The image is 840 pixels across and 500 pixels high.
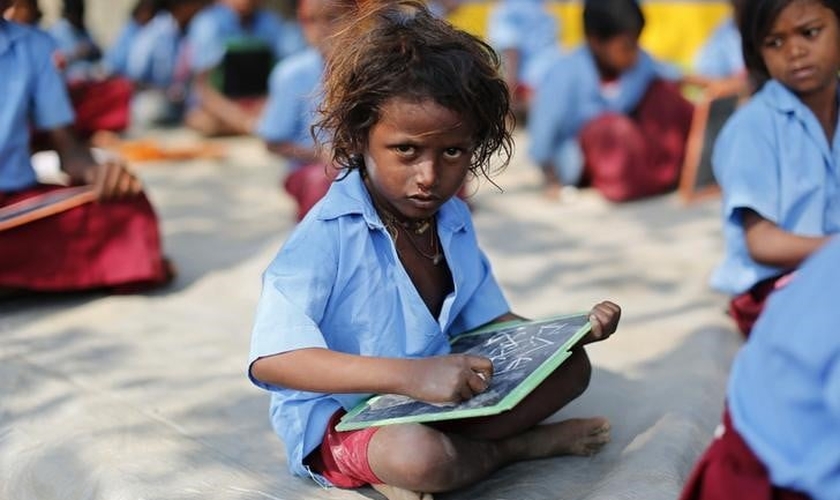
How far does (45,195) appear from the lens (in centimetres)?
389

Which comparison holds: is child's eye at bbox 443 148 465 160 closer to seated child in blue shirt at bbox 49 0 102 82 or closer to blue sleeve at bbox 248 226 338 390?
blue sleeve at bbox 248 226 338 390

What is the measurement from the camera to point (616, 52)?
5395mm

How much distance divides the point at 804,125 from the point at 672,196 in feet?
7.34

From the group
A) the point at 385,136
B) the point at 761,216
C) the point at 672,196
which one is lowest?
the point at 672,196

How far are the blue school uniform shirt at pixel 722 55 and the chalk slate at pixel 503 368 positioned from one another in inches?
186

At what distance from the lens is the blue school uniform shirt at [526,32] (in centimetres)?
755

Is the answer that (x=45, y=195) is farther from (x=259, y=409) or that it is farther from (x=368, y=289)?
(x=368, y=289)

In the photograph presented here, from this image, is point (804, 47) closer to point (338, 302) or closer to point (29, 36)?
point (338, 302)

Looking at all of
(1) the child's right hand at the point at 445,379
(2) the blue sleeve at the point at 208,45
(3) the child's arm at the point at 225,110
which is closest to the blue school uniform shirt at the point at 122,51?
(2) the blue sleeve at the point at 208,45

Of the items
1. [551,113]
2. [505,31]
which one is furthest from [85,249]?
[505,31]

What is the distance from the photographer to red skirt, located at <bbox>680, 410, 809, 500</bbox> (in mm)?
1673

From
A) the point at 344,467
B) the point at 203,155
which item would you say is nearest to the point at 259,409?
the point at 344,467

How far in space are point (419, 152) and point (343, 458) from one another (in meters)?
0.63

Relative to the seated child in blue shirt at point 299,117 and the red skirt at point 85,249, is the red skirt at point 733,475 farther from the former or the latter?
the seated child in blue shirt at point 299,117
